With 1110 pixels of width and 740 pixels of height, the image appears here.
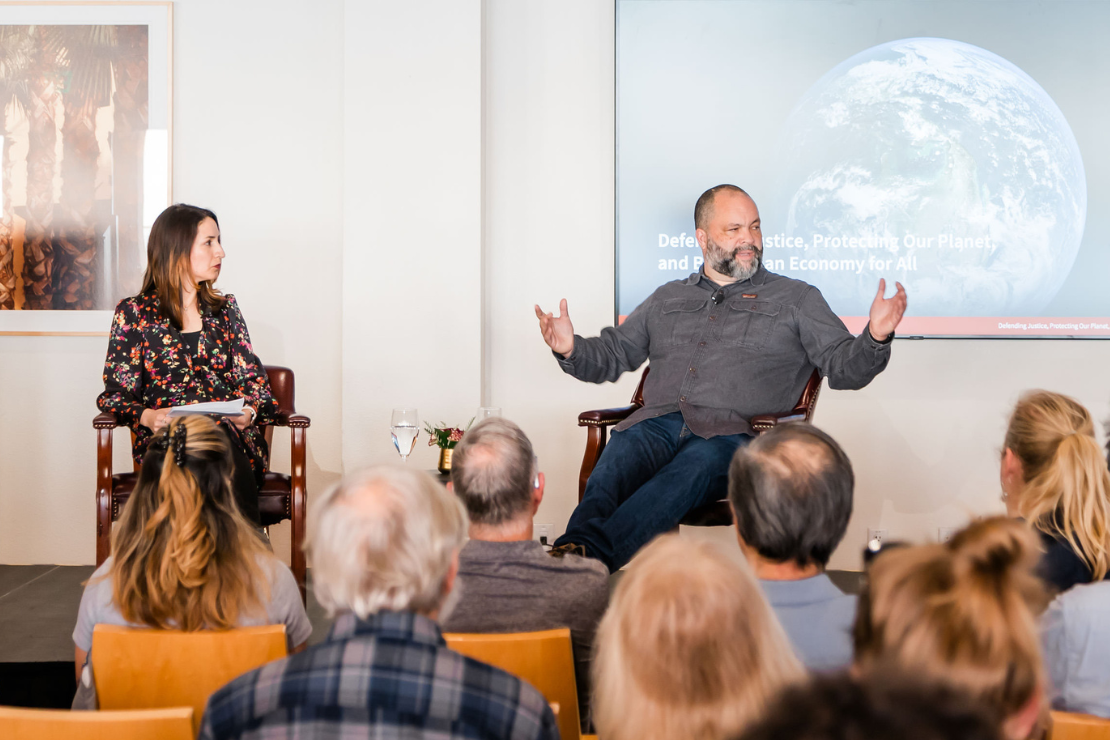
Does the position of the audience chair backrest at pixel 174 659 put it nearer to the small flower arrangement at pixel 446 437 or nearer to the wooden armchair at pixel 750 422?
the wooden armchair at pixel 750 422

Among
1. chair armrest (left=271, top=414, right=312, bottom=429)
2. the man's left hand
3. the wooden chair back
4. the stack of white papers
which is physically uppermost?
the man's left hand

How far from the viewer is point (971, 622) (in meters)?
0.79

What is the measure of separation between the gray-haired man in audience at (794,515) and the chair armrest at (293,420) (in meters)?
1.78

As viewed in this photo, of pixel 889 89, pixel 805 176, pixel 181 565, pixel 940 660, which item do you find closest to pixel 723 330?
pixel 805 176

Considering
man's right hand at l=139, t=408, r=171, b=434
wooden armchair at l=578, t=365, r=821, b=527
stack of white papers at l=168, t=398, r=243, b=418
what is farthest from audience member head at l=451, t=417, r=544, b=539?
man's right hand at l=139, t=408, r=171, b=434

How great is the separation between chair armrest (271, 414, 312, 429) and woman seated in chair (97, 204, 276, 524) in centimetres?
3

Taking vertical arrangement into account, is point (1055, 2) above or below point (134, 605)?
above

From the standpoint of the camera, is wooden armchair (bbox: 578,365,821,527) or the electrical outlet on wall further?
the electrical outlet on wall

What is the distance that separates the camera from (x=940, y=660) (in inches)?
31.9

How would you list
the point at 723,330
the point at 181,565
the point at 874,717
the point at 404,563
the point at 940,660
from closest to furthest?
the point at 874,717 → the point at 940,660 → the point at 404,563 → the point at 181,565 → the point at 723,330

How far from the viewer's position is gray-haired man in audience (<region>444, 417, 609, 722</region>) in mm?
1560

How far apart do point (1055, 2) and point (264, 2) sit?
130 inches

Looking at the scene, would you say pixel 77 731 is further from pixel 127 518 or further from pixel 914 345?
pixel 914 345

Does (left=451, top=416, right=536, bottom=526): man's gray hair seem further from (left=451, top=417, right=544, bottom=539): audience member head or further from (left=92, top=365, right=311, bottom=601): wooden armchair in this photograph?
(left=92, top=365, right=311, bottom=601): wooden armchair
